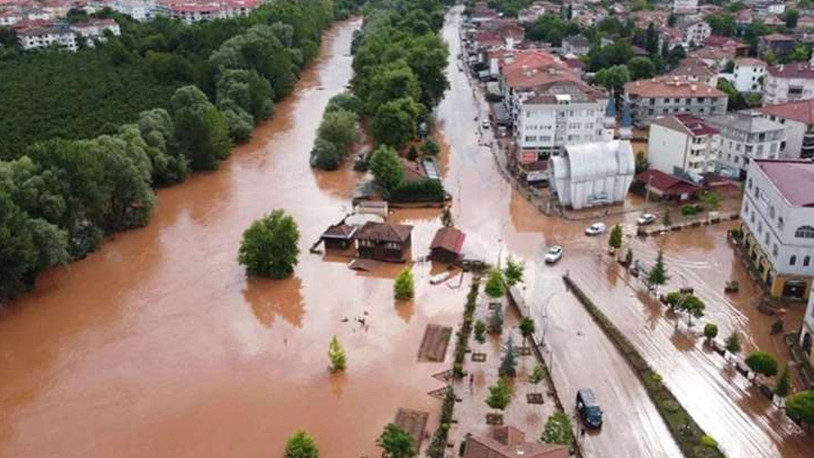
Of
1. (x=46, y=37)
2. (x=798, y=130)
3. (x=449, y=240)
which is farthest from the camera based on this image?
(x=46, y=37)

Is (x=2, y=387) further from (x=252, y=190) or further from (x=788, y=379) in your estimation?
(x=788, y=379)

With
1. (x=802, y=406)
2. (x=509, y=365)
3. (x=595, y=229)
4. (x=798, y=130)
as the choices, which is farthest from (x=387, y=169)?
(x=798, y=130)

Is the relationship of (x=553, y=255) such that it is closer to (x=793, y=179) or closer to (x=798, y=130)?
(x=793, y=179)

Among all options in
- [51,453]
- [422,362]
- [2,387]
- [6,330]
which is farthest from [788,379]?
[6,330]

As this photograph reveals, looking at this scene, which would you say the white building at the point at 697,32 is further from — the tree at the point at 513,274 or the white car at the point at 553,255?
the tree at the point at 513,274

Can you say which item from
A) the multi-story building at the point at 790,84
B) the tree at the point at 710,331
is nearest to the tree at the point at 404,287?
the tree at the point at 710,331

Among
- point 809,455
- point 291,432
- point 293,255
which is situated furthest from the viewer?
point 293,255
